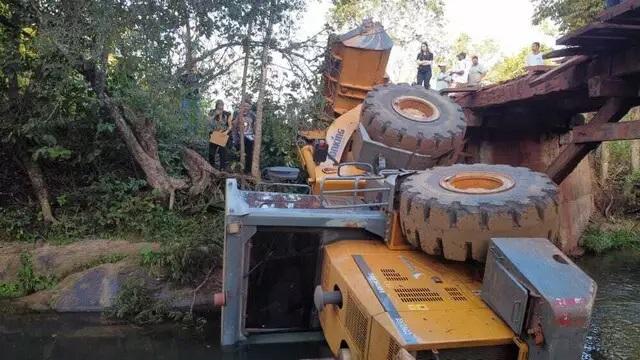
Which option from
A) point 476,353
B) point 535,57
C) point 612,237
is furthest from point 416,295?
point 612,237

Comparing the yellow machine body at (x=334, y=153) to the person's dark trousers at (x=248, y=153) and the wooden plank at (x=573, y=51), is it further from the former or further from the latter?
the person's dark trousers at (x=248, y=153)

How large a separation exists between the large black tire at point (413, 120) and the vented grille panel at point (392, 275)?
7.03ft

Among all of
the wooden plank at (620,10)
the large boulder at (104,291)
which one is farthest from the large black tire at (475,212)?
the large boulder at (104,291)

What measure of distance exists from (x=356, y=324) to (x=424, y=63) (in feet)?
27.6

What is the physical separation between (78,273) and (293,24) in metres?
4.56

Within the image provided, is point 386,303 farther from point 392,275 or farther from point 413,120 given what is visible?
point 413,120

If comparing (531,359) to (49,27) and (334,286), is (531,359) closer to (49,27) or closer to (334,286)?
Answer: (334,286)

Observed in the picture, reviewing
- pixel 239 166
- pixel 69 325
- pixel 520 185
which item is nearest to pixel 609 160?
pixel 239 166

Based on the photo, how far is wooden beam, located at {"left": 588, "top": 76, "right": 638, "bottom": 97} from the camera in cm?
592

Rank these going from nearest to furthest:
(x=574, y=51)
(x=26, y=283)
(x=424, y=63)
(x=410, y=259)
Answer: (x=410, y=259)
(x=574, y=51)
(x=26, y=283)
(x=424, y=63)

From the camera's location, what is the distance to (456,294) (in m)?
3.73

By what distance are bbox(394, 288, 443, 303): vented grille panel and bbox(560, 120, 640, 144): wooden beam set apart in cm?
326

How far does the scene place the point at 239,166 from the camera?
9359 millimetres

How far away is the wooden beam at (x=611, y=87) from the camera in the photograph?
592 cm
